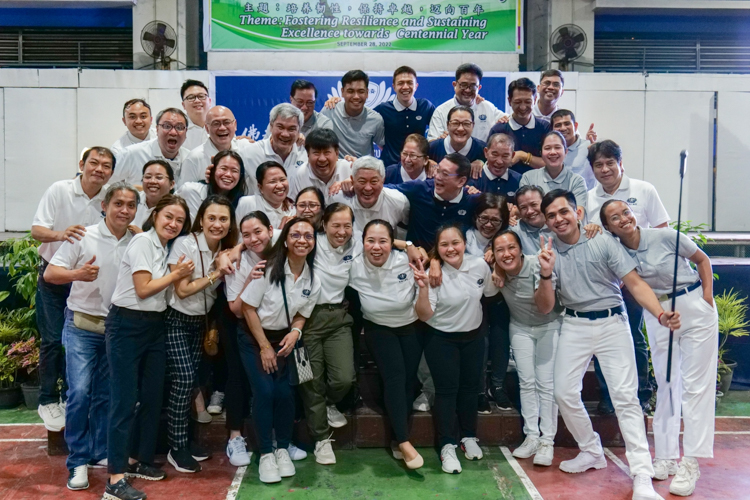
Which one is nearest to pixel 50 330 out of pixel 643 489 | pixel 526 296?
pixel 526 296

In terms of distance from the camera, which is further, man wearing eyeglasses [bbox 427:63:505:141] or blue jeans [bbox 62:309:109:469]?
man wearing eyeglasses [bbox 427:63:505:141]

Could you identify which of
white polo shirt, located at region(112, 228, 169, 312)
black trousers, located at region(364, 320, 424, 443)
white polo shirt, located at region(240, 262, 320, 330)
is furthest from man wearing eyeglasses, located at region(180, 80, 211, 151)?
black trousers, located at region(364, 320, 424, 443)

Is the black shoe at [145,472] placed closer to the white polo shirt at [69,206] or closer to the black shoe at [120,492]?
the black shoe at [120,492]

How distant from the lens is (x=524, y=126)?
520cm

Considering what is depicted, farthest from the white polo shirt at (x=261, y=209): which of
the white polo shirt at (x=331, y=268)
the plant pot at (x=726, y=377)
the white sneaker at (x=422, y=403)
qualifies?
the plant pot at (x=726, y=377)

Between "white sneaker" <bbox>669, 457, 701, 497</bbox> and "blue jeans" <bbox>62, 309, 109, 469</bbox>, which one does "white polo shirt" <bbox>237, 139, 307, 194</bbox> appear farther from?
"white sneaker" <bbox>669, 457, 701, 497</bbox>

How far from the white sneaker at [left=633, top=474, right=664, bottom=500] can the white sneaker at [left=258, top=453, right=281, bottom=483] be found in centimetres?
221

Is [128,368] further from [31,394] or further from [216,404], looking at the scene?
[31,394]

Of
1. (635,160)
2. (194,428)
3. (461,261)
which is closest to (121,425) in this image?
(194,428)

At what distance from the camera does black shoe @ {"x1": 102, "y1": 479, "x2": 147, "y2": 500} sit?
3471 millimetres

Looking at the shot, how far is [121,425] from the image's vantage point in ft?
11.5

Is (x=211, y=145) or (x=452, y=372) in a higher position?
(x=211, y=145)

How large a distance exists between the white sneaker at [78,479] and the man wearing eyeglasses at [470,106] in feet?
12.3

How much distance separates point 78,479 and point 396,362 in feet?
7.02
